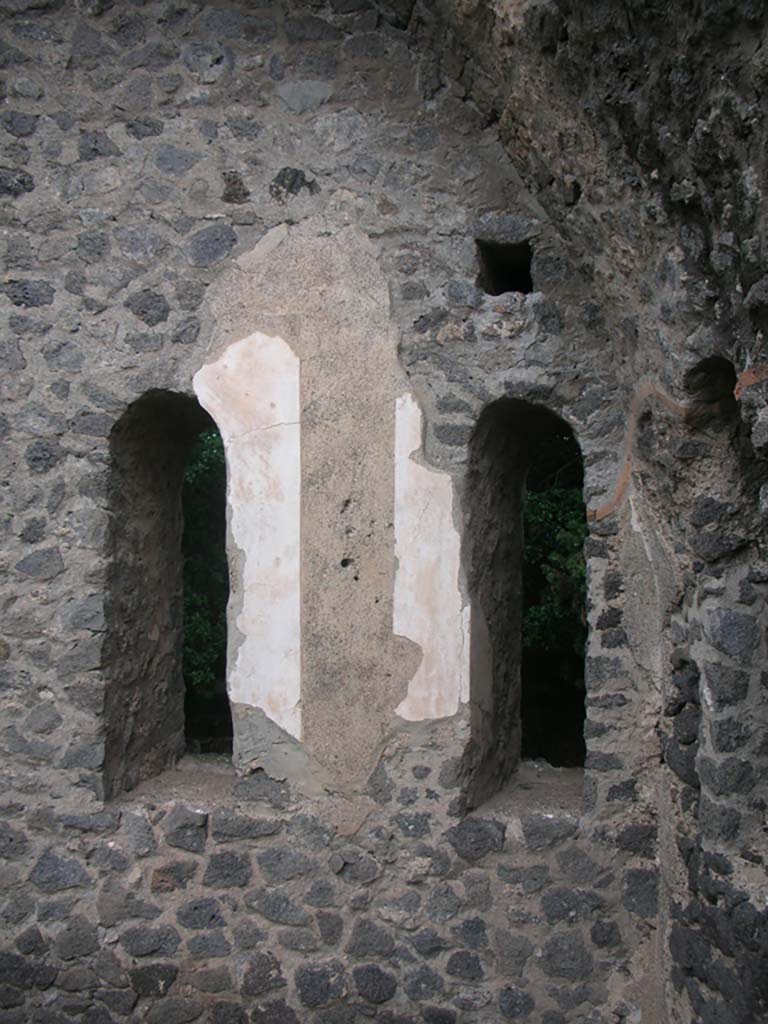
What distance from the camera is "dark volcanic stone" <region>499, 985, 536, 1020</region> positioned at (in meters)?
3.88

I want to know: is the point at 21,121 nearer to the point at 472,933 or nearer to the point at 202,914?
the point at 202,914

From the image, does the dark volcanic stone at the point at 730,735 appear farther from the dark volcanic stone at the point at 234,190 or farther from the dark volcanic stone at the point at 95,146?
the dark volcanic stone at the point at 95,146

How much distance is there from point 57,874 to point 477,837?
1693 millimetres

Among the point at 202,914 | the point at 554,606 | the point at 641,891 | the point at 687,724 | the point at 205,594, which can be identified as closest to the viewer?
the point at 687,724

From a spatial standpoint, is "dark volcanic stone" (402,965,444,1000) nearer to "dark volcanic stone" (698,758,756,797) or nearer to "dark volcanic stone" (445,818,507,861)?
"dark volcanic stone" (445,818,507,861)

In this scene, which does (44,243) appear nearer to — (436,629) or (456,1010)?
(436,629)

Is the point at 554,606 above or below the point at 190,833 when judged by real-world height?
above

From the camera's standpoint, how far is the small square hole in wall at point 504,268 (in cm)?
398

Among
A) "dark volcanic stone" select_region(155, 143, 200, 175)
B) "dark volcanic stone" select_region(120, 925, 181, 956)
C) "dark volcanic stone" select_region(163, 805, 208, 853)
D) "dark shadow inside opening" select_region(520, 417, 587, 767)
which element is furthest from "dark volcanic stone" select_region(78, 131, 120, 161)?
"dark shadow inside opening" select_region(520, 417, 587, 767)

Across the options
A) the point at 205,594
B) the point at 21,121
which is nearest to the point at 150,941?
the point at 21,121

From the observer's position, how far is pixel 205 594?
904 cm

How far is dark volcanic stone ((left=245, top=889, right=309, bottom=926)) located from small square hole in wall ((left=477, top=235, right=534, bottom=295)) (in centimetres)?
246

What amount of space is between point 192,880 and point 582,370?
248 cm

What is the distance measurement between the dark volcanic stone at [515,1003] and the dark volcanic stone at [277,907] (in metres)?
0.79
